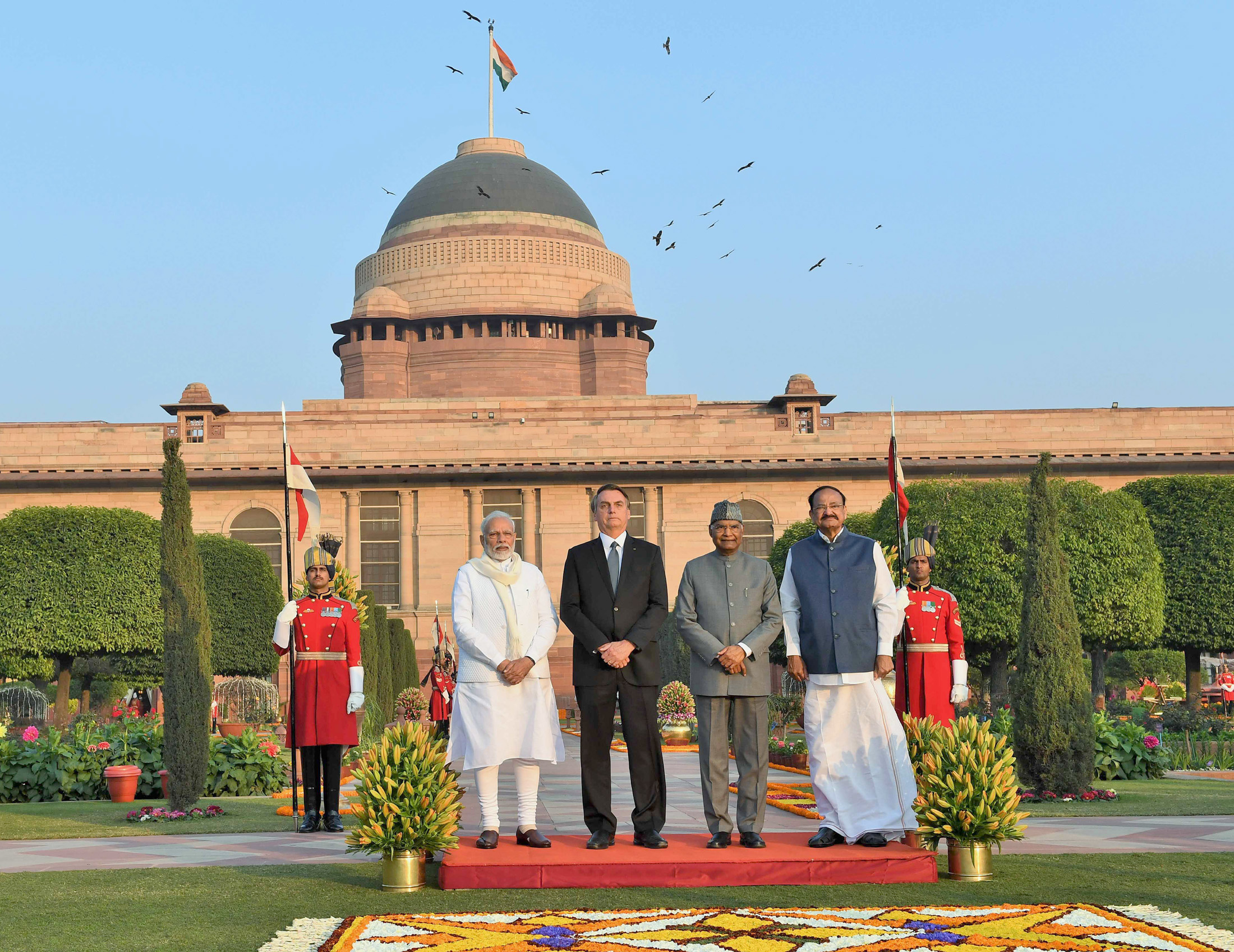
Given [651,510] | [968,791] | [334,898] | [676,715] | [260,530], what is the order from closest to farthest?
1. [334,898]
2. [968,791]
3. [676,715]
4. [260,530]
5. [651,510]

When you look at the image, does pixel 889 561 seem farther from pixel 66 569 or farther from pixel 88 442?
pixel 88 442

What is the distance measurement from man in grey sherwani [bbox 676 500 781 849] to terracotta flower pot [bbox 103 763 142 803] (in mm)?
7221

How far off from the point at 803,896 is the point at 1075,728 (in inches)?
246

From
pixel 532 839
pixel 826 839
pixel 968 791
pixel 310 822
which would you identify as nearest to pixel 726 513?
pixel 826 839

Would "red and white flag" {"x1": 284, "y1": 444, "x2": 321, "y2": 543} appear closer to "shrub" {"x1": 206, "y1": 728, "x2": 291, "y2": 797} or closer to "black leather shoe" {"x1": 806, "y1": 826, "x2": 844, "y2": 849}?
"shrub" {"x1": 206, "y1": 728, "x2": 291, "y2": 797}

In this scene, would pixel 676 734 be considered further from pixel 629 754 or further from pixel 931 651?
pixel 629 754

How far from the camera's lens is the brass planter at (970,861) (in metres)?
7.24

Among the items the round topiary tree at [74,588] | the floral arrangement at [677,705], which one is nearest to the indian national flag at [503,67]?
the round topiary tree at [74,588]

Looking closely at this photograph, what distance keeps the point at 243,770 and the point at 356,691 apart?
454 centimetres

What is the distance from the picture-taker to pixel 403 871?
706cm

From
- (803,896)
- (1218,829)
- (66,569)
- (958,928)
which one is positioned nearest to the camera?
(958,928)

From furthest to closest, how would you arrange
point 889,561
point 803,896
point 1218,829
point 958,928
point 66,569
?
1. point 66,569
2. point 889,561
3. point 1218,829
4. point 803,896
5. point 958,928

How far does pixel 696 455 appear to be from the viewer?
1743 inches

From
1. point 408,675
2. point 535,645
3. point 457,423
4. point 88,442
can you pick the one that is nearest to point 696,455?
point 457,423
